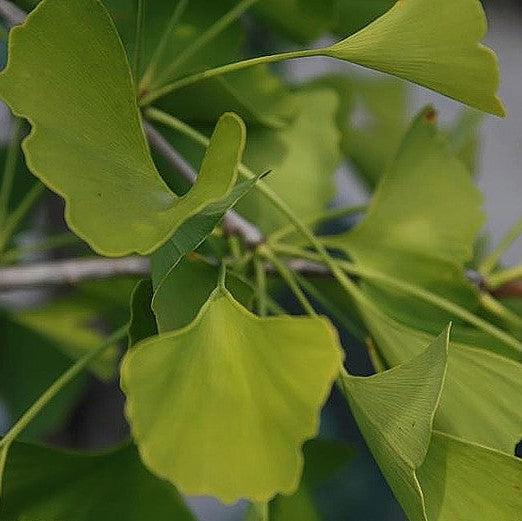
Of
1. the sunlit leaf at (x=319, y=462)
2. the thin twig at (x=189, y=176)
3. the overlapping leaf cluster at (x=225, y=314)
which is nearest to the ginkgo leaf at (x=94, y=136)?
the overlapping leaf cluster at (x=225, y=314)

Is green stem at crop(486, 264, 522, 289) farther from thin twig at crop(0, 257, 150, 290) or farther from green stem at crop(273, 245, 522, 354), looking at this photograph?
thin twig at crop(0, 257, 150, 290)

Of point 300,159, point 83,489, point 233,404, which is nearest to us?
point 233,404

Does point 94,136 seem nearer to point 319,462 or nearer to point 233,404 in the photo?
point 233,404

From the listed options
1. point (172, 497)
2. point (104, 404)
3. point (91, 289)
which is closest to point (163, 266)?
point (172, 497)

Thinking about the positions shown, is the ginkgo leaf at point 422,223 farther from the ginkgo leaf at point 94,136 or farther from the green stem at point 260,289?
the ginkgo leaf at point 94,136

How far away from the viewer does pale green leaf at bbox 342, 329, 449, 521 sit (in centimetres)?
24

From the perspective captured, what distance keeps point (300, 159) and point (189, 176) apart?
9 cm

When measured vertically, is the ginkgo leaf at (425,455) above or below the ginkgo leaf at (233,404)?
below

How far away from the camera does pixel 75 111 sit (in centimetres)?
26

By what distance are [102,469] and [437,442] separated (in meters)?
0.14

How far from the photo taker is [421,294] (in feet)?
1.15

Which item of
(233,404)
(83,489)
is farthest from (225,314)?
(83,489)

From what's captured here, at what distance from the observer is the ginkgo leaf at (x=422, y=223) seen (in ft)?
1.31

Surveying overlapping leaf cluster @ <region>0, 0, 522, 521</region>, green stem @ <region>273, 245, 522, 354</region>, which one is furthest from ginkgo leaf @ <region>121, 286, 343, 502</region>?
green stem @ <region>273, 245, 522, 354</region>
